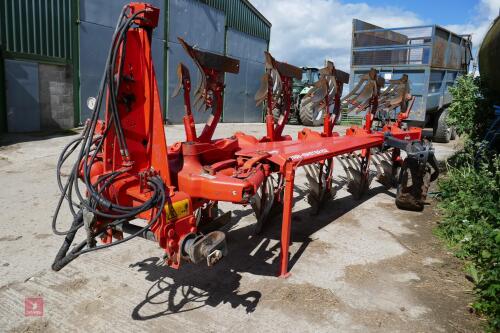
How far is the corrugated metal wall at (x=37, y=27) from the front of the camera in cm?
854

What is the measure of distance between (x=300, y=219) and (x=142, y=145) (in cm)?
258

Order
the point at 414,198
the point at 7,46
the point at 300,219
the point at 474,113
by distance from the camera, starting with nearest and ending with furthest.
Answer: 1. the point at 300,219
2. the point at 414,198
3. the point at 474,113
4. the point at 7,46

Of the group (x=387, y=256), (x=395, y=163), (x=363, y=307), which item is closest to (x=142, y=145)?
(x=363, y=307)

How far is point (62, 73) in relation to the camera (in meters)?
9.82

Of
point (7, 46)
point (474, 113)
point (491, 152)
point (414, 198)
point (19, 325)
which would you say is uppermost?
point (7, 46)

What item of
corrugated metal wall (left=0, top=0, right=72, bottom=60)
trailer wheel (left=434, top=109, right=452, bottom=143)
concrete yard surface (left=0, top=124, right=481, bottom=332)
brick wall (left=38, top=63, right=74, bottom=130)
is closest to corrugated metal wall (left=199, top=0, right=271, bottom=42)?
corrugated metal wall (left=0, top=0, right=72, bottom=60)

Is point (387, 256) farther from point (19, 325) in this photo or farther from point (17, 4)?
point (17, 4)

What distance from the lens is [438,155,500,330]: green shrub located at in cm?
283

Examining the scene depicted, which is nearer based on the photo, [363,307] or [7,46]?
[363,307]

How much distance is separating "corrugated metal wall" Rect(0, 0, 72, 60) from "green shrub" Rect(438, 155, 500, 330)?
8787 mm

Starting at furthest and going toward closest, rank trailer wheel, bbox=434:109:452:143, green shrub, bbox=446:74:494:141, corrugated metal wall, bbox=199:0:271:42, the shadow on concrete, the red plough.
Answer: corrugated metal wall, bbox=199:0:271:42 → trailer wheel, bbox=434:109:452:143 → green shrub, bbox=446:74:494:141 → the shadow on concrete → the red plough

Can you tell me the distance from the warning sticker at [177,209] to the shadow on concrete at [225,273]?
0.70m

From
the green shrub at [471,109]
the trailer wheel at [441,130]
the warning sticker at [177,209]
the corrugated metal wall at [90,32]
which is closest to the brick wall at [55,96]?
the corrugated metal wall at [90,32]

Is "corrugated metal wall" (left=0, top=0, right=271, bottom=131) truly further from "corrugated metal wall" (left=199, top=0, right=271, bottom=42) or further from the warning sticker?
the warning sticker
